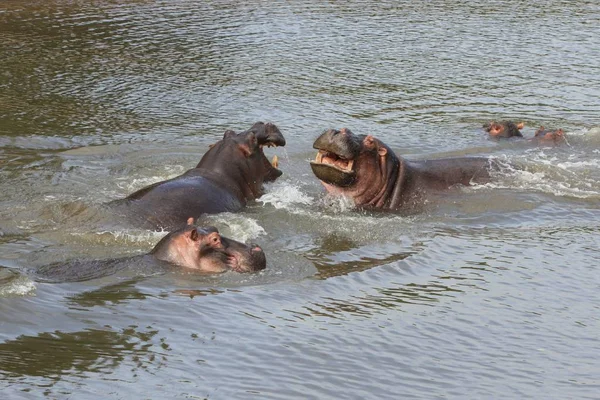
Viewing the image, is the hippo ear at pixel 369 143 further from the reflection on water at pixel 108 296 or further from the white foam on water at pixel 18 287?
the white foam on water at pixel 18 287

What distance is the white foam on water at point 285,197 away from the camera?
34.2 feet

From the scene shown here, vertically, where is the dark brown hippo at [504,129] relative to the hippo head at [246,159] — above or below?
below

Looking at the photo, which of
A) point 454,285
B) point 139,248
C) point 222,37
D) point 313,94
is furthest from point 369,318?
point 222,37

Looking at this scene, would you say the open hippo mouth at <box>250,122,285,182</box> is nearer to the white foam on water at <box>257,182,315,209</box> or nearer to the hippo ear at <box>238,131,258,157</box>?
the hippo ear at <box>238,131,258,157</box>

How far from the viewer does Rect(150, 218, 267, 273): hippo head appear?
805 cm

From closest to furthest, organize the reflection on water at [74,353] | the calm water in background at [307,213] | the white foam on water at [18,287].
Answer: the reflection on water at [74,353], the calm water in background at [307,213], the white foam on water at [18,287]

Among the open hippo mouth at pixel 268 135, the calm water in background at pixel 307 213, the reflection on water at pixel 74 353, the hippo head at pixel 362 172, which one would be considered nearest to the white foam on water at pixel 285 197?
the calm water in background at pixel 307 213

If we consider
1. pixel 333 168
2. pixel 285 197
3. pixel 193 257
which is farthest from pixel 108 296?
pixel 285 197

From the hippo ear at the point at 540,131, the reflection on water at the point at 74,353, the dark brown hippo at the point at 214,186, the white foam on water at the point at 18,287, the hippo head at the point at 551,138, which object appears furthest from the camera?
the hippo ear at the point at 540,131

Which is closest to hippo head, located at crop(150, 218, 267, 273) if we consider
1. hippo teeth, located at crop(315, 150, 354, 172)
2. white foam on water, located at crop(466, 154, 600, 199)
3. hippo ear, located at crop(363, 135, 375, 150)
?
hippo teeth, located at crop(315, 150, 354, 172)

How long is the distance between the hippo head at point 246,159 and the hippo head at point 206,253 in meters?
2.41

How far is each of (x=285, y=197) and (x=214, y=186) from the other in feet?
2.61

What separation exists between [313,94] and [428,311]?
807cm

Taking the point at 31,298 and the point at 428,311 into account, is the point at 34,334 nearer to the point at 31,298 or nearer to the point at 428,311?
the point at 31,298
